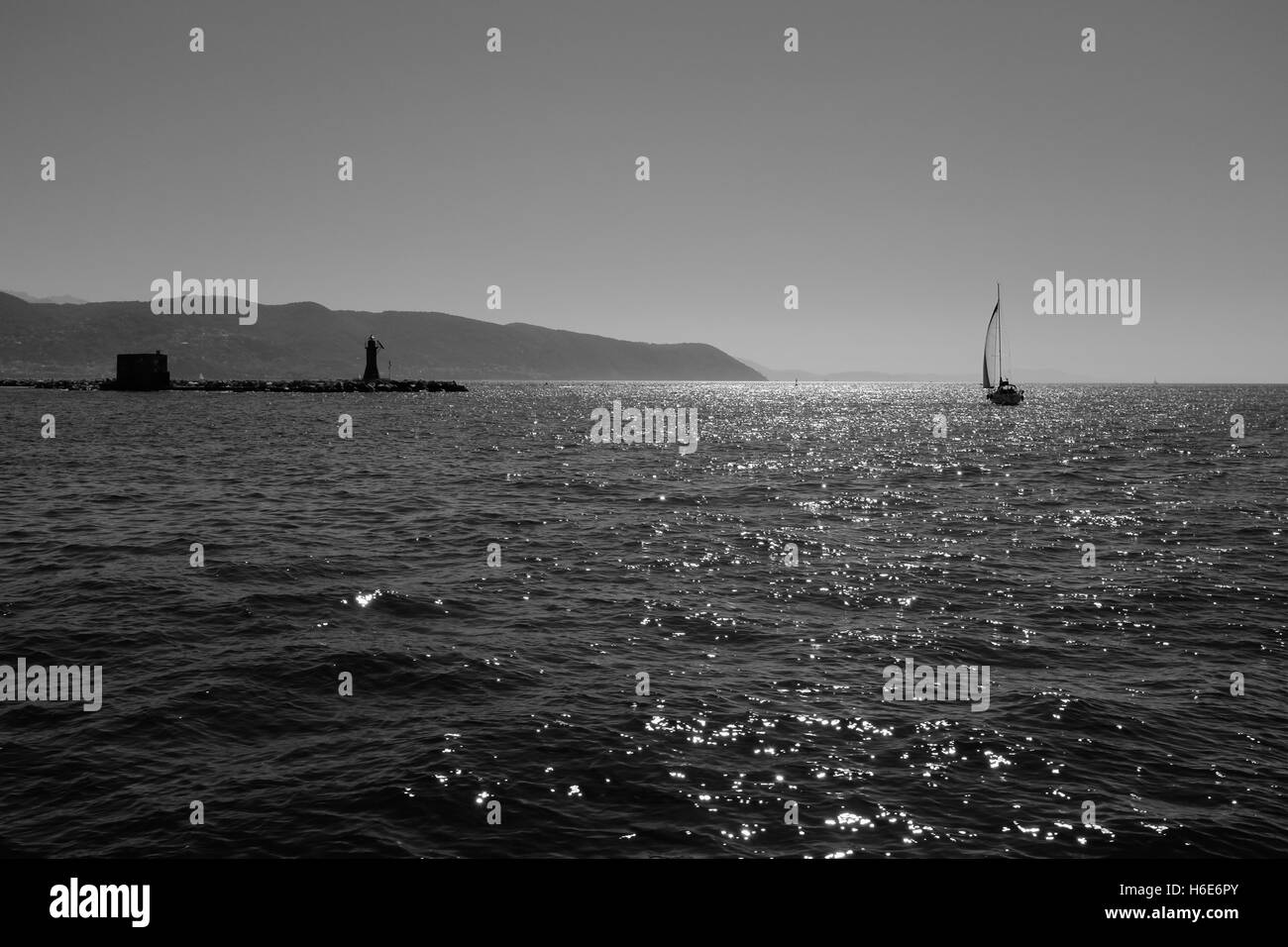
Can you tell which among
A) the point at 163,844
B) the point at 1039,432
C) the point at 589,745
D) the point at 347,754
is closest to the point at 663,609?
the point at 589,745

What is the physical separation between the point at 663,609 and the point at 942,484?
33.7 meters

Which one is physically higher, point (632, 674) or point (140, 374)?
point (140, 374)

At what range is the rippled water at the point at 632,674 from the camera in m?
11.5

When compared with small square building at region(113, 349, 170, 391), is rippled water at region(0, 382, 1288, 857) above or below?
below

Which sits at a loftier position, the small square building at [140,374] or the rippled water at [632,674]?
the small square building at [140,374]

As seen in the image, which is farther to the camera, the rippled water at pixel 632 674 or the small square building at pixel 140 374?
the small square building at pixel 140 374

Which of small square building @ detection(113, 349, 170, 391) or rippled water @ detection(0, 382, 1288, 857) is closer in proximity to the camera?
rippled water @ detection(0, 382, 1288, 857)

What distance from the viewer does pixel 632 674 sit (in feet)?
56.3

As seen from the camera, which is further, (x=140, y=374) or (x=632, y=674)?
(x=140, y=374)

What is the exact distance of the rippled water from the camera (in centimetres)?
1148
